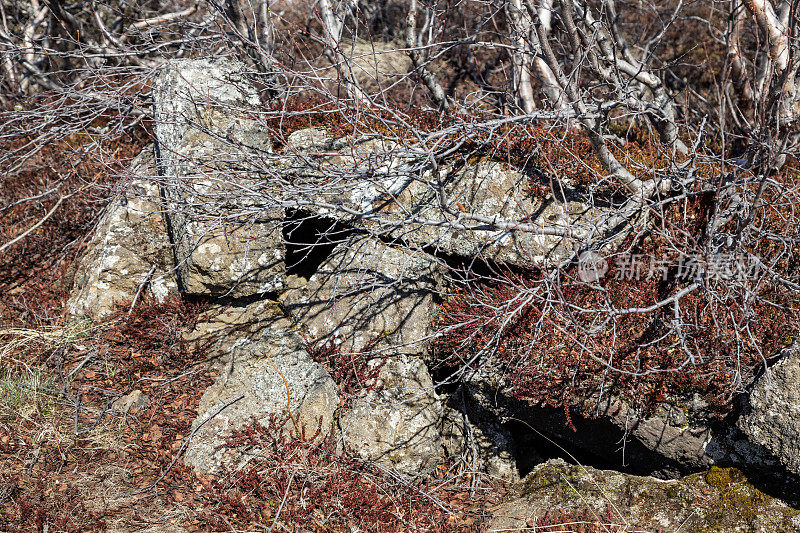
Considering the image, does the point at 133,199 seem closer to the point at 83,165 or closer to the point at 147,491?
the point at 83,165

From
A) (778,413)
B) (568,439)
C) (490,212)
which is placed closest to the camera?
(778,413)

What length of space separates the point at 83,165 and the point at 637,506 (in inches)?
299

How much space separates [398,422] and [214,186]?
3.05 m

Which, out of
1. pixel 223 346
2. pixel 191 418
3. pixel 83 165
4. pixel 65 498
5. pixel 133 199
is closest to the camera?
pixel 65 498

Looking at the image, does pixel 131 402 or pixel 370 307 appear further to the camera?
pixel 370 307

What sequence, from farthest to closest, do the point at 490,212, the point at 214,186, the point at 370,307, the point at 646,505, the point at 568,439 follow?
the point at 214,186 → the point at 490,212 → the point at 370,307 → the point at 568,439 → the point at 646,505

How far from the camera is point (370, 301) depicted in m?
5.58

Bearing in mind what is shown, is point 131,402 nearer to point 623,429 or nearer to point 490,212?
point 490,212

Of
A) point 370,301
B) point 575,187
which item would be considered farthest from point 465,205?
point 370,301

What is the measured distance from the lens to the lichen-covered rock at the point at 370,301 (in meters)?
5.47

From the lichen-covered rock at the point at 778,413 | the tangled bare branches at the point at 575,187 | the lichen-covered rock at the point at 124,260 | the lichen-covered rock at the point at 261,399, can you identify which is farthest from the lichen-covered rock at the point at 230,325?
the lichen-covered rock at the point at 778,413

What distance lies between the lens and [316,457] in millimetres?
4762

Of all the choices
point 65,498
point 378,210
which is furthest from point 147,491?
point 378,210

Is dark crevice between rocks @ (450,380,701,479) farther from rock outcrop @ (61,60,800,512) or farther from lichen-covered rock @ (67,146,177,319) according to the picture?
lichen-covered rock @ (67,146,177,319)
